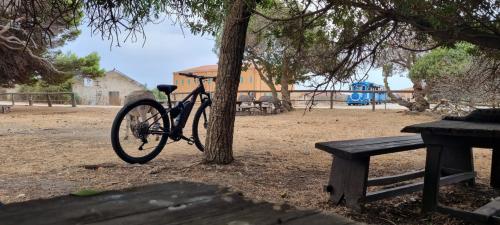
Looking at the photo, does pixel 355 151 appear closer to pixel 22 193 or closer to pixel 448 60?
pixel 22 193

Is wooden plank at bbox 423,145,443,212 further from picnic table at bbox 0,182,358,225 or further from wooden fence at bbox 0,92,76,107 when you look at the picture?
wooden fence at bbox 0,92,76,107

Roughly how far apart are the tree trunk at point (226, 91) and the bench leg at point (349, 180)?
1894mm

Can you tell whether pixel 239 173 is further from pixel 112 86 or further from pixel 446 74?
pixel 112 86

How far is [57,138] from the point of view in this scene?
30.6 ft

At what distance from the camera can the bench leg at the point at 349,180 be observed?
11.3 feet

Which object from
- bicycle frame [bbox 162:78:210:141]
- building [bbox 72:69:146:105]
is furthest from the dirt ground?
building [bbox 72:69:146:105]

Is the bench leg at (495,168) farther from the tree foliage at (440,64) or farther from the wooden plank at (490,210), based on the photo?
the tree foliage at (440,64)

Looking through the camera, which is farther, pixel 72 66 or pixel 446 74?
pixel 72 66

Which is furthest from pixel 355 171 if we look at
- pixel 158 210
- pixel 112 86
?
pixel 112 86

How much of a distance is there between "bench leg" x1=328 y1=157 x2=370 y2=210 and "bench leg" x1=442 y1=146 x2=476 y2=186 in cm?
152

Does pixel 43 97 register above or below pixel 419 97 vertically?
below

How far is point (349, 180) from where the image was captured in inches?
140

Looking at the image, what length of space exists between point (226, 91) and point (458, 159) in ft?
8.30

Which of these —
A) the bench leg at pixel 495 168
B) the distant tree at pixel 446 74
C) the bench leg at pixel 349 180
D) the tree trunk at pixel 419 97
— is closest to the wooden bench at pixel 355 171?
the bench leg at pixel 349 180
